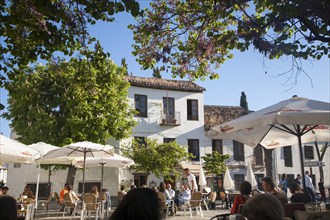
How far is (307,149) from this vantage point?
37.8 meters

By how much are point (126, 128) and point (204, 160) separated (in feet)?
28.1

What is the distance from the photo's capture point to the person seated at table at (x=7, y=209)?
3.11 meters

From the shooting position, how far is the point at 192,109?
3306cm

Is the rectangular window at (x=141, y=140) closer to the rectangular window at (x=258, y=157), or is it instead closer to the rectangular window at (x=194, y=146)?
the rectangular window at (x=194, y=146)

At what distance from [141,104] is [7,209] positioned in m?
28.0

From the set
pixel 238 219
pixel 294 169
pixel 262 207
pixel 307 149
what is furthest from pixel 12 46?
pixel 307 149

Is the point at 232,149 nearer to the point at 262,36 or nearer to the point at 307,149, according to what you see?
the point at 307,149

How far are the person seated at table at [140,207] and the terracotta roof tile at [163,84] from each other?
2878cm

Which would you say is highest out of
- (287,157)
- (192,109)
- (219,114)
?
(192,109)

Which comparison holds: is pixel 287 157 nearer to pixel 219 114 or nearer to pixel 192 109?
pixel 219 114

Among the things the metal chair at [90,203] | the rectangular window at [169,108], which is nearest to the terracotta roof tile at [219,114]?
the rectangular window at [169,108]

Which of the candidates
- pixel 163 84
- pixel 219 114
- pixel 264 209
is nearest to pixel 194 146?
pixel 219 114

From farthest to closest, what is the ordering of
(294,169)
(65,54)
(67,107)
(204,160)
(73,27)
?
(294,169) → (204,160) → (67,107) → (65,54) → (73,27)

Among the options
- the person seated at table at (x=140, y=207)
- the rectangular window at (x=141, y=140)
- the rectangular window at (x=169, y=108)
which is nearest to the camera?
the person seated at table at (x=140, y=207)
